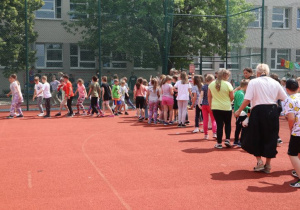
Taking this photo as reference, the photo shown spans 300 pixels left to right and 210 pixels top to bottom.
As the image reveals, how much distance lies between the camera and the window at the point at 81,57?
2209 centimetres

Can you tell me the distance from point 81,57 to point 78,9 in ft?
10.9

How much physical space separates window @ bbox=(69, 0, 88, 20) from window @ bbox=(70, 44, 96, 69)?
1733mm

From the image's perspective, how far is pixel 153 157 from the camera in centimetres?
837

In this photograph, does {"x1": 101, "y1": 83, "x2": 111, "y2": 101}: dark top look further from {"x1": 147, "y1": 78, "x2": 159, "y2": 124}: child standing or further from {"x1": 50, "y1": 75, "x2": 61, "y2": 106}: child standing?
{"x1": 50, "y1": 75, "x2": 61, "y2": 106}: child standing

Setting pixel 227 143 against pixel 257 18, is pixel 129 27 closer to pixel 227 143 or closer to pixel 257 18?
pixel 257 18

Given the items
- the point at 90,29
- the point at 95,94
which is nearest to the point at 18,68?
the point at 90,29

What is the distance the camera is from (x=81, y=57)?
23250 millimetres

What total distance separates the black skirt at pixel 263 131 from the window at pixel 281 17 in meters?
22.9

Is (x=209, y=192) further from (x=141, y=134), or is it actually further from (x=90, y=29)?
(x=90, y=29)

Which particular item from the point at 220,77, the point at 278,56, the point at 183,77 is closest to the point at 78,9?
the point at 278,56

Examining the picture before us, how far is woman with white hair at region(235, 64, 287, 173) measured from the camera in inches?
269

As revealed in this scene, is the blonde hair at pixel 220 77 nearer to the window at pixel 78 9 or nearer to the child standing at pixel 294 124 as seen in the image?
the child standing at pixel 294 124

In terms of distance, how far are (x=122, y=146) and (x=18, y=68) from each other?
521 inches

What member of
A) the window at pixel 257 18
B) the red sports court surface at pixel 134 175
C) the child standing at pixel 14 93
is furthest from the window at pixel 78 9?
the red sports court surface at pixel 134 175
